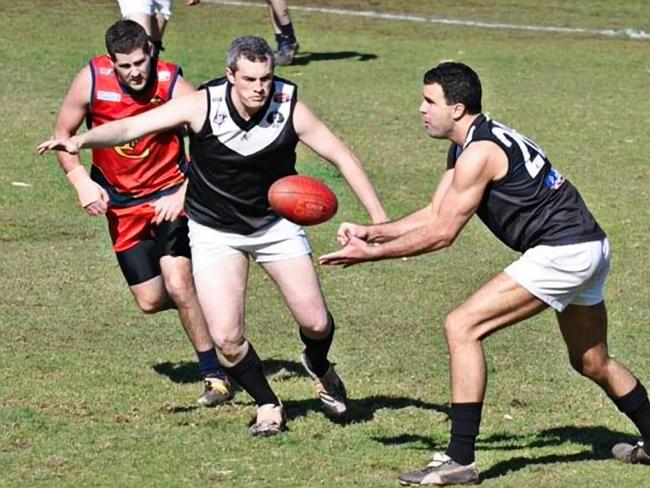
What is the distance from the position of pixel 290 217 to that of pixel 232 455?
4.19 feet

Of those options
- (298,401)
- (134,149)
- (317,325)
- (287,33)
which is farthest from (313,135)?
(287,33)

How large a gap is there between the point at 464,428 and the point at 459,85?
1687 millimetres

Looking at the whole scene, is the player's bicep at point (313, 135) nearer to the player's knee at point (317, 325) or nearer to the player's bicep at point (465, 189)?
the player's knee at point (317, 325)

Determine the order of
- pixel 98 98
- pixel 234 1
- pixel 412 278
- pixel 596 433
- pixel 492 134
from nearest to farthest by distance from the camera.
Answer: pixel 492 134 < pixel 596 433 < pixel 98 98 < pixel 412 278 < pixel 234 1

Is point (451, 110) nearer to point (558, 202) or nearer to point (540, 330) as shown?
point (558, 202)

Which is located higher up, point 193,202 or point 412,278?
point 193,202

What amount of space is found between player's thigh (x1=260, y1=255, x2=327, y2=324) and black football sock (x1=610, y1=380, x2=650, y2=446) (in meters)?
1.72

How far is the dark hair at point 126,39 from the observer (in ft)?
31.3

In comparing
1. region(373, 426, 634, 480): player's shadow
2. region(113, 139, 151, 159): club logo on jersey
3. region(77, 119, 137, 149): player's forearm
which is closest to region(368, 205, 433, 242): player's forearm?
region(373, 426, 634, 480): player's shadow

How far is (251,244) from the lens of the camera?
917 cm

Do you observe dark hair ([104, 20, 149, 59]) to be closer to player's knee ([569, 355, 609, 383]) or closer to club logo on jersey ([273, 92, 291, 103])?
club logo on jersey ([273, 92, 291, 103])

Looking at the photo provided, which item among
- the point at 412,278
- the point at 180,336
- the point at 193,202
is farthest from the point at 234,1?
the point at 193,202

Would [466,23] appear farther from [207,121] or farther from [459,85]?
[459,85]

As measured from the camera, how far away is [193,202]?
30.6 feet
